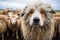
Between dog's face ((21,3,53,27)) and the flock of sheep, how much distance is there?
135 mm

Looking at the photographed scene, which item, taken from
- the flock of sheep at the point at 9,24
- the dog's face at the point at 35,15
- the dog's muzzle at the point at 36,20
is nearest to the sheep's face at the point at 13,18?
the flock of sheep at the point at 9,24

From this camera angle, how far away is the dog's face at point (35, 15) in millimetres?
1118

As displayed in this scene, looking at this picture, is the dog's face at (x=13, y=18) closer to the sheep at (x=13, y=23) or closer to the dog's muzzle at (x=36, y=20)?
the sheep at (x=13, y=23)

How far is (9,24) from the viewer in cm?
134

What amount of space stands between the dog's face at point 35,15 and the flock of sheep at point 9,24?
0.44ft

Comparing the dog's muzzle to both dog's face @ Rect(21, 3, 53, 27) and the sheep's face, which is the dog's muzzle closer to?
dog's face @ Rect(21, 3, 53, 27)

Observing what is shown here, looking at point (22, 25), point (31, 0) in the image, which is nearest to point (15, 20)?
point (22, 25)

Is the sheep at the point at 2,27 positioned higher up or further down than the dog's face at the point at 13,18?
further down

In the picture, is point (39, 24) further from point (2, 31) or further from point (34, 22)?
point (2, 31)

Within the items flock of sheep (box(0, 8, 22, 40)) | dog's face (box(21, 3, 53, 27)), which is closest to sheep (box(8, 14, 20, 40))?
flock of sheep (box(0, 8, 22, 40))

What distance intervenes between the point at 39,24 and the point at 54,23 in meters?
0.20

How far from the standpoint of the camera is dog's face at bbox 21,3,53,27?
3.67 feet

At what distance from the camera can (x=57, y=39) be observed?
52.4 inches

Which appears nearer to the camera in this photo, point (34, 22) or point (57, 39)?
point (34, 22)
